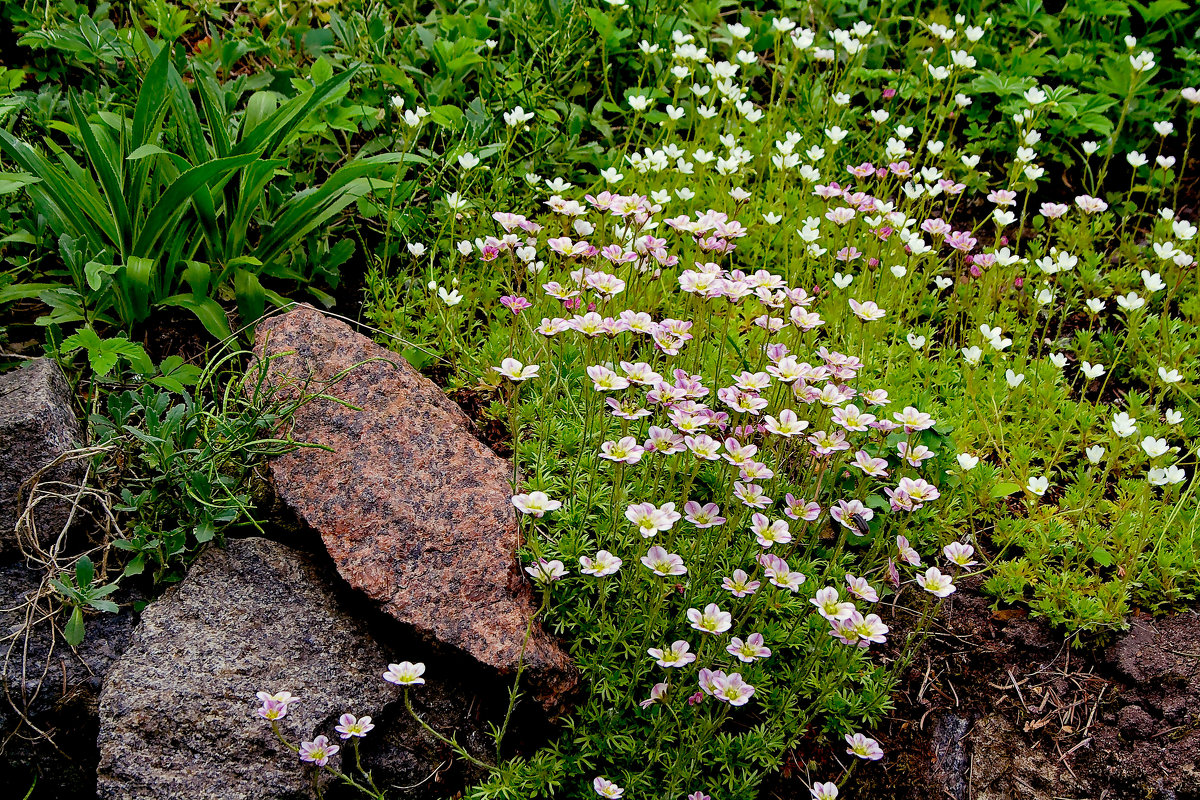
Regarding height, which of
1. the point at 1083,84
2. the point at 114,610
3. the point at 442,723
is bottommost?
the point at 442,723

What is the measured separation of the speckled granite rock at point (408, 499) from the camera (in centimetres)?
238

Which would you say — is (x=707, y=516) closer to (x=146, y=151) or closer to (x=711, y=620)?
(x=711, y=620)

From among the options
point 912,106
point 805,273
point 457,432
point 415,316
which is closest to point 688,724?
point 457,432

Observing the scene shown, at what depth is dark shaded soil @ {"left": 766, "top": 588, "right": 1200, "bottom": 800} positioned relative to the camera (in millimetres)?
2482

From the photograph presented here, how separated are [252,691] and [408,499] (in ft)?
2.06

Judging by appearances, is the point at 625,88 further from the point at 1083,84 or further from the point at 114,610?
the point at 114,610

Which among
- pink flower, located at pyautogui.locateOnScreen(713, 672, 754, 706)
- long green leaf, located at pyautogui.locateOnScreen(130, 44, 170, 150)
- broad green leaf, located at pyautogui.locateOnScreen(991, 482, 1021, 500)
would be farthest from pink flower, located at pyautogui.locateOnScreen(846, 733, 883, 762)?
long green leaf, located at pyautogui.locateOnScreen(130, 44, 170, 150)

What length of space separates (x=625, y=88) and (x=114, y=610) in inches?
135

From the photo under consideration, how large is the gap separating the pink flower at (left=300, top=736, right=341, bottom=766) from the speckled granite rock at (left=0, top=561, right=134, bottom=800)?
661 mm

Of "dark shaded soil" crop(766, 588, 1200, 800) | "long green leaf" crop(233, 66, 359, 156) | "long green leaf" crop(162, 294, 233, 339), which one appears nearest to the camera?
"dark shaded soil" crop(766, 588, 1200, 800)

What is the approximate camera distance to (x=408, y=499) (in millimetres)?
2605

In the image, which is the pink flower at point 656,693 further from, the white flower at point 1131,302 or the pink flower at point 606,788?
the white flower at point 1131,302

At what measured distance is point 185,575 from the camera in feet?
8.10

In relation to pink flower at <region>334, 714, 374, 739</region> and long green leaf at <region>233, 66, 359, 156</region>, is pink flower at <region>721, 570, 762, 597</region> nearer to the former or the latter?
pink flower at <region>334, 714, 374, 739</region>
